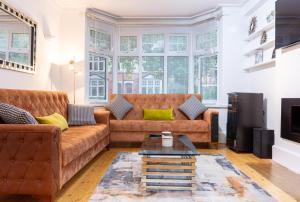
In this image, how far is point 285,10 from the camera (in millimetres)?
3656

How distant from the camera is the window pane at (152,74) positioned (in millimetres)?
6383

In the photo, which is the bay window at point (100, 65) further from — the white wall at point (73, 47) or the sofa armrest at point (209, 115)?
the sofa armrest at point (209, 115)

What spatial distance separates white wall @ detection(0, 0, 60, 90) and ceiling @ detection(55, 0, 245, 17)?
1.58ft

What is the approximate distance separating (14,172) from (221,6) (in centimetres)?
472

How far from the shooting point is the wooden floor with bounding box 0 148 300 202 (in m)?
2.48

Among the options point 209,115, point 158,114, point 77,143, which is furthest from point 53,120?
point 209,115

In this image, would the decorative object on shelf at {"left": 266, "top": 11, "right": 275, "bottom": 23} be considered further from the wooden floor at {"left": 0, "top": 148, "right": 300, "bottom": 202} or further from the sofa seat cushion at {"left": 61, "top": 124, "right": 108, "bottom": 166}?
the sofa seat cushion at {"left": 61, "top": 124, "right": 108, "bottom": 166}

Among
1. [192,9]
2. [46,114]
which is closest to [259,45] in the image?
[192,9]

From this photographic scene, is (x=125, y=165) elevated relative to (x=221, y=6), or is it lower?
lower

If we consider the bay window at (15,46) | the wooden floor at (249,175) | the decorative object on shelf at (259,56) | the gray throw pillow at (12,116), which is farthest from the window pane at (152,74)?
the gray throw pillow at (12,116)

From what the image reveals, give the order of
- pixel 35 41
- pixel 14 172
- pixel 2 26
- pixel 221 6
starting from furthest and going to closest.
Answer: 1. pixel 221 6
2. pixel 35 41
3. pixel 2 26
4. pixel 14 172

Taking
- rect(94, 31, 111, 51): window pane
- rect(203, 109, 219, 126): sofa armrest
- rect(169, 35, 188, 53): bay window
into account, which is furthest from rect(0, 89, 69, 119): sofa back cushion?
rect(169, 35, 188, 53): bay window

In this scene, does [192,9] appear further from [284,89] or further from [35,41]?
[35,41]

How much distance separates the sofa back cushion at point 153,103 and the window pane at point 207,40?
1.25 metres
